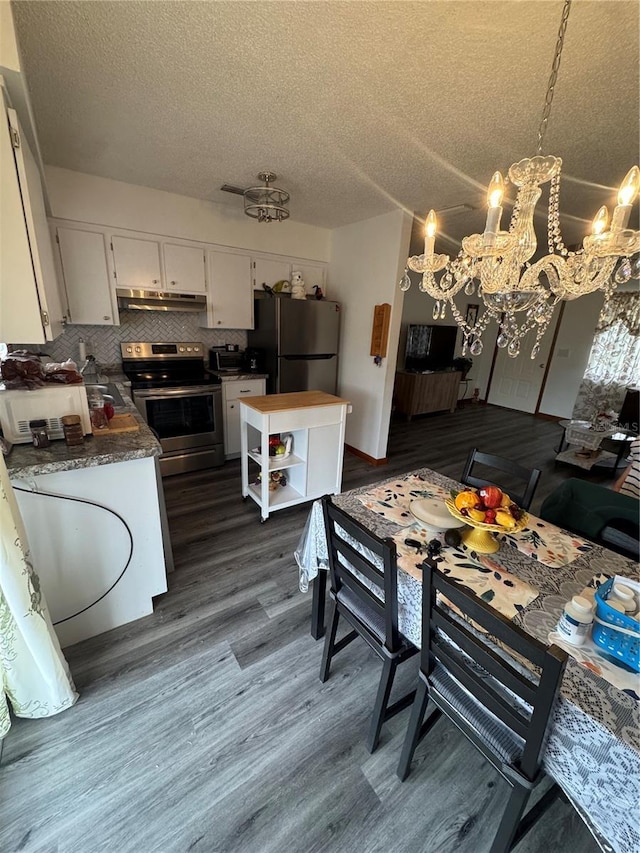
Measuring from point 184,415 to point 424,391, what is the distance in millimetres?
4037

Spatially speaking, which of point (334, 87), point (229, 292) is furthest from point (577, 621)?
point (229, 292)

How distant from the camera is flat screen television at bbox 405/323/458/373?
238 inches

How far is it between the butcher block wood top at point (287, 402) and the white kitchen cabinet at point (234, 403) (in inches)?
32.3

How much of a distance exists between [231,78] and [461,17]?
1.02m

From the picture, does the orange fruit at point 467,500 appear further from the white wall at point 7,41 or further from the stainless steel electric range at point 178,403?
the stainless steel electric range at point 178,403

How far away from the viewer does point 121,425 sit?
6.13 ft

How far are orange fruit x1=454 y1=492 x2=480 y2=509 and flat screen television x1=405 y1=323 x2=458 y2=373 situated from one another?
16.0 ft

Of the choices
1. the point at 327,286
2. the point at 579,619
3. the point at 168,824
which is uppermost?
the point at 327,286

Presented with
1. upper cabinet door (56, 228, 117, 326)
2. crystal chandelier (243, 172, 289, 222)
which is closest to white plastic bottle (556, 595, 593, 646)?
crystal chandelier (243, 172, 289, 222)

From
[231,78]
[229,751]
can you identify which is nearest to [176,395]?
[231,78]

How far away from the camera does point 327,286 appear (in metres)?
4.42

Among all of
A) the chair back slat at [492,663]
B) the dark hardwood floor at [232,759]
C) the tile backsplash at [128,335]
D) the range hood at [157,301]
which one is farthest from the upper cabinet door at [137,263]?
the chair back slat at [492,663]

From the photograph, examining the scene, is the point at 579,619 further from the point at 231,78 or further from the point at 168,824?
the point at 231,78

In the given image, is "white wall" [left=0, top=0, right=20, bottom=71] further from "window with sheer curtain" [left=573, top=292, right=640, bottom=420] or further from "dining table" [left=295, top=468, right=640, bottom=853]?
"window with sheer curtain" [left=573, top=292, right=640, bottom=420]
